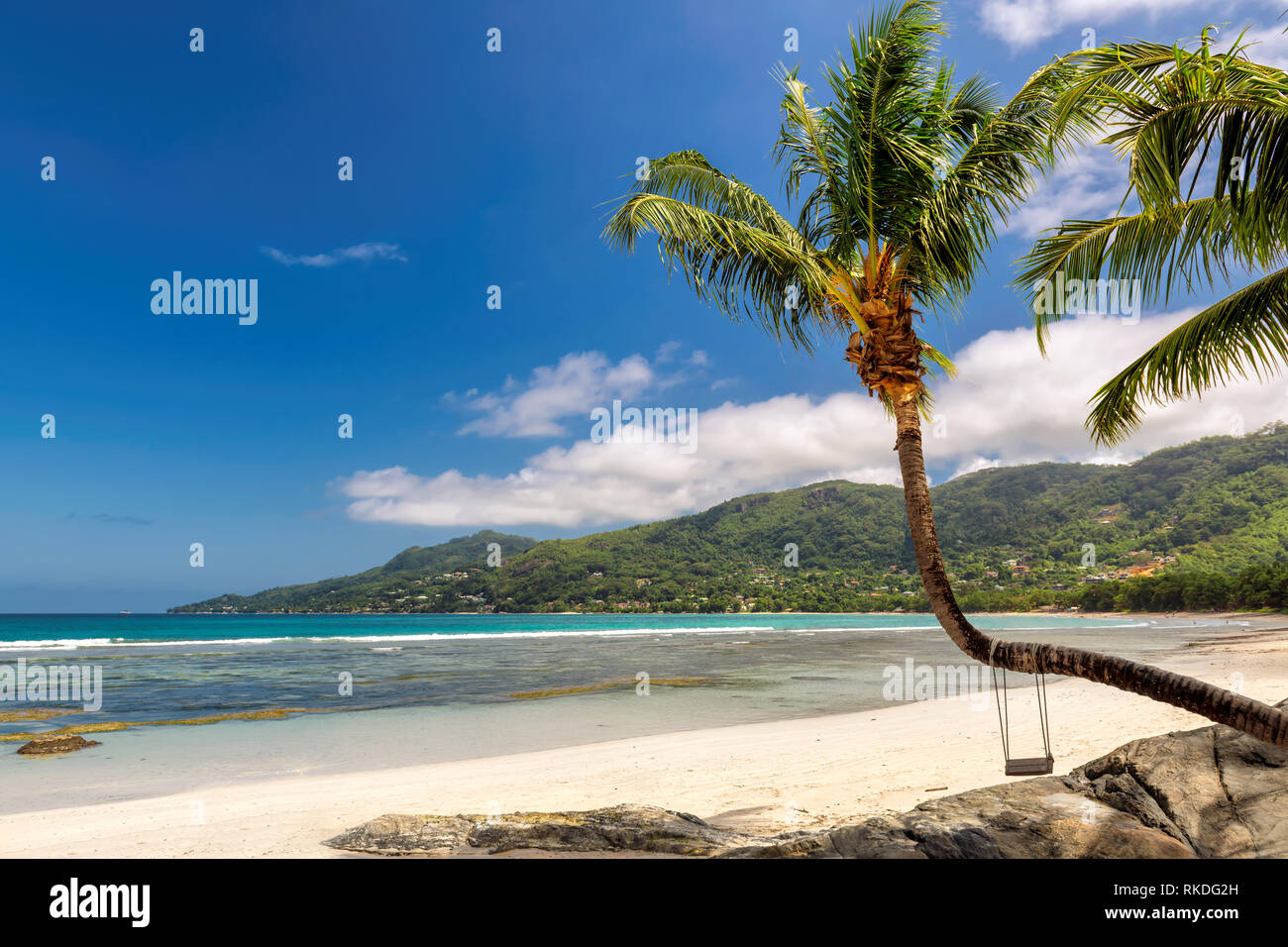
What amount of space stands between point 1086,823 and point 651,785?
4935 mm

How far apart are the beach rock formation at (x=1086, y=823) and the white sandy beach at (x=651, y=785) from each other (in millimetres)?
1353

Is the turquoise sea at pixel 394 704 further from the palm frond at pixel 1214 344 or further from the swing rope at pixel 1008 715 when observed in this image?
the palm frond at pixel 1214 344

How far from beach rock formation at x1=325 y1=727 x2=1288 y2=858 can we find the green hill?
63.7 meters

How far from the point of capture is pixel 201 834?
6.25m

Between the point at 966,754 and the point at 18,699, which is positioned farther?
the point at 18,699

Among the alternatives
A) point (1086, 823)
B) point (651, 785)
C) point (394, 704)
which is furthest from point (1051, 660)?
point (394, 704)

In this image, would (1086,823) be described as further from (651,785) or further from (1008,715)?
(651,785)

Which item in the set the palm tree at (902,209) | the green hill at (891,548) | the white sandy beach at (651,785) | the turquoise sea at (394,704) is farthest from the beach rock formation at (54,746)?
the green hill at (891,548)

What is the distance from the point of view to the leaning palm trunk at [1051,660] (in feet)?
10.0
